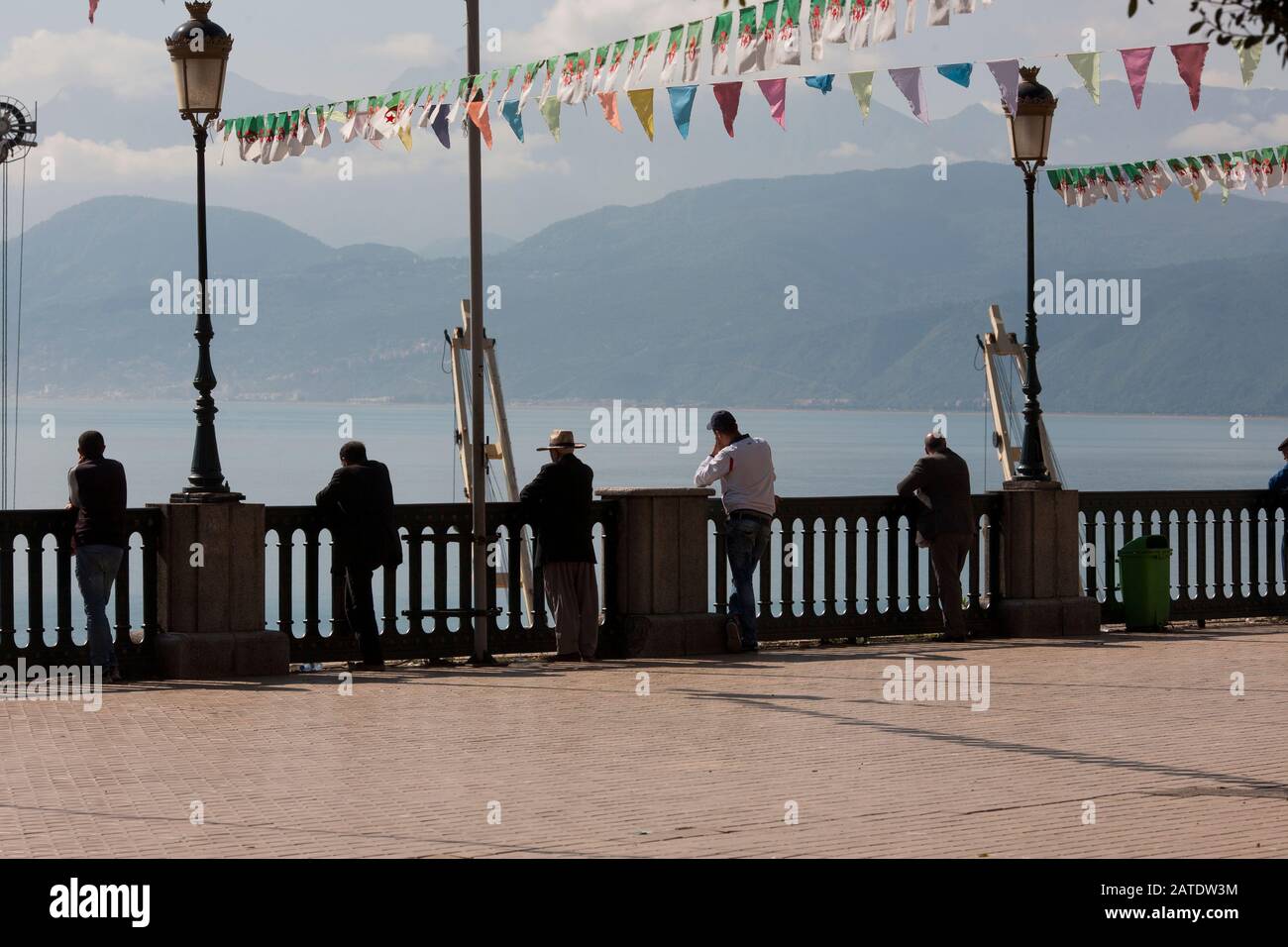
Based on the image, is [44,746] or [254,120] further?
[254,120]

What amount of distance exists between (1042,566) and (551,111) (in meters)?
5.89

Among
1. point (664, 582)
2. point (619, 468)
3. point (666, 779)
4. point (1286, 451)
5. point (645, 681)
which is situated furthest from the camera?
point (619, 468)

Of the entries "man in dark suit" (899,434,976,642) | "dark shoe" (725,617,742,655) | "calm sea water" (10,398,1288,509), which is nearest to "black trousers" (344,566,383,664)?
"dark shoe" (725,617,742,655)

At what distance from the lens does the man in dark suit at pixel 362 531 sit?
48.8 ft

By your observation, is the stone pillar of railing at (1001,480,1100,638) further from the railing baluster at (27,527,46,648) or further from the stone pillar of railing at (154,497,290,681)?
the railing baluster at (27,527,46,648)

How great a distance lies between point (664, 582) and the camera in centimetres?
1577

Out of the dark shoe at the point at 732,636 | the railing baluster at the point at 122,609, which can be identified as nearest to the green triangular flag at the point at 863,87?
the dark shoe at the point at 732,636

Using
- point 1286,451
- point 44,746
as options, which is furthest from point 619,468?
point 44,746

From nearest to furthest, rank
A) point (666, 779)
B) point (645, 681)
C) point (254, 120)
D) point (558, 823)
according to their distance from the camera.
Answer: point (558, 823) → point (666, 779) → point (645, 681) → point (254, 120)

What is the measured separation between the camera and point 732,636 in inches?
625

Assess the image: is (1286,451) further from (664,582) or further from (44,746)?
(44,746)

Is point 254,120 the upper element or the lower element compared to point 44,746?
upper

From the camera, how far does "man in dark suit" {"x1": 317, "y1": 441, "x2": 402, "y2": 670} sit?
586 inches
